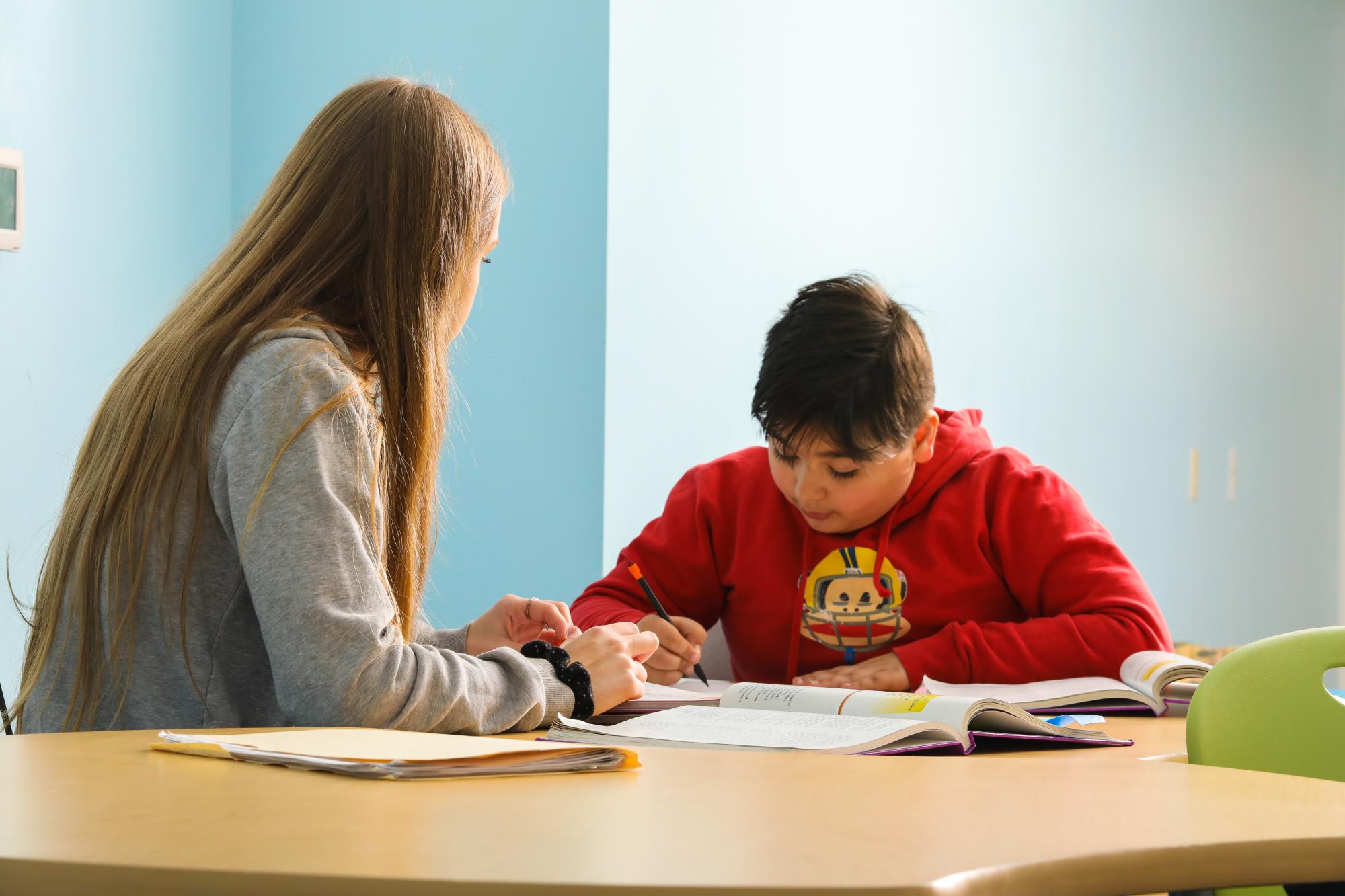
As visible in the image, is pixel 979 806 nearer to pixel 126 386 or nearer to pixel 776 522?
pixel 126 386

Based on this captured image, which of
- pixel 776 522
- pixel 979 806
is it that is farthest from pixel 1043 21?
pixel 979 806

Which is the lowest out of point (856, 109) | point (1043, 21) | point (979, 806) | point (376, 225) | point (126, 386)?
point (979, 806)

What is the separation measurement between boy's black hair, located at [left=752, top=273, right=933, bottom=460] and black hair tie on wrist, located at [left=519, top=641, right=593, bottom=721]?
0.49 m

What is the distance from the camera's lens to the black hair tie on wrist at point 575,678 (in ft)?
3.23

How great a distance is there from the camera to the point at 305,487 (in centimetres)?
87

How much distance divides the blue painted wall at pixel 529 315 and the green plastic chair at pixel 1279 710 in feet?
3.70

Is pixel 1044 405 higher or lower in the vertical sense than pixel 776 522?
higher

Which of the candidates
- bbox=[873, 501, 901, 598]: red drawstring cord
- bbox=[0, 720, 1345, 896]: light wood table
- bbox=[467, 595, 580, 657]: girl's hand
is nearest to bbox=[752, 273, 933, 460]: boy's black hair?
bbox=[873, 501, 901, 598]: red drawstring cord

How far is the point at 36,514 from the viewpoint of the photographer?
6.26 feet

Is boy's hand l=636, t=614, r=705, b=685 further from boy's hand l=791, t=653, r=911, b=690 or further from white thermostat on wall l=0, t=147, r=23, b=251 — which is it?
Result: white thermostat on wall l=0, t=147, r=23, b=251

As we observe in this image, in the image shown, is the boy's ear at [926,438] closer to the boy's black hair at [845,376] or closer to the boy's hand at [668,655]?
the boy's black hair at [845,376]

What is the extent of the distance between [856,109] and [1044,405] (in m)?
0.94

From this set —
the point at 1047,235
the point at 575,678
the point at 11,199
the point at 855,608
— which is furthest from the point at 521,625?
the point at 1047,235

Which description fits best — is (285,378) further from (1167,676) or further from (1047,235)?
(1047,235)
